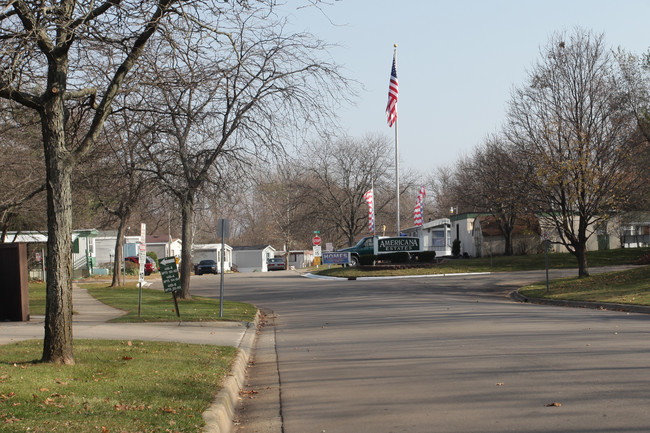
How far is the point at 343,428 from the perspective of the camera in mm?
6961

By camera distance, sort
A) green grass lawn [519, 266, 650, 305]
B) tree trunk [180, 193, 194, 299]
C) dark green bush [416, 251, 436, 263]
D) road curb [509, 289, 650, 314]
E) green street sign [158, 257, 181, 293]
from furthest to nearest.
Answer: dark green bush [416, 251, 436, 263] → tree trunk [180, 193, 194, 299] → green grass lawn [519, 266, 650, 305] → road curb [509, 289, 650, 314] → green street sign [158, 257, 181, 293]

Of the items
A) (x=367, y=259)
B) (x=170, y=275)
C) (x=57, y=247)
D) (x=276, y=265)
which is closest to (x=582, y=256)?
(x=367, y=259)

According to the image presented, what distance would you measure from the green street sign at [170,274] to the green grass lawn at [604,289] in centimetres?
1304

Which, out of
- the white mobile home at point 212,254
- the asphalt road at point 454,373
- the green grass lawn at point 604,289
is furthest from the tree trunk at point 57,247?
the white mobile home at point 212,254

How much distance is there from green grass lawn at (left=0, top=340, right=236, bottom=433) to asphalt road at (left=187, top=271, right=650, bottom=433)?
0.79 meters

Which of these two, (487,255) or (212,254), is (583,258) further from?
(212,254)

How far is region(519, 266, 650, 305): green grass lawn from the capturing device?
72.5ft

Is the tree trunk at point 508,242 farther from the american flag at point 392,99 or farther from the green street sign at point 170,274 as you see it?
the green street sign at point 170,274

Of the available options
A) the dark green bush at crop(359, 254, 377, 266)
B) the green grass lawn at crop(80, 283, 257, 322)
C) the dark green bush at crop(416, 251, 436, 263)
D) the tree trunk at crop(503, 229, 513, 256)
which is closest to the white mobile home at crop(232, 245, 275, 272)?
the tree trunk at crop(503, 229, 513, 256)

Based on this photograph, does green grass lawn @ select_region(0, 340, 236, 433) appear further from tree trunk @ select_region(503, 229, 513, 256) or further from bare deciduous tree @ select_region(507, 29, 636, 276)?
tree trunk @ select_region(503, 229, 513, 256)

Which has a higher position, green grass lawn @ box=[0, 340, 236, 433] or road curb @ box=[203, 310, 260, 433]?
green grass lawn @ box=[0, 340, 236, 433]

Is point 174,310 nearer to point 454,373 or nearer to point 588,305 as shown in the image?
point 588,305

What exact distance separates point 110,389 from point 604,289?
21.2 m

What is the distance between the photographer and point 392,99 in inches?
1805
